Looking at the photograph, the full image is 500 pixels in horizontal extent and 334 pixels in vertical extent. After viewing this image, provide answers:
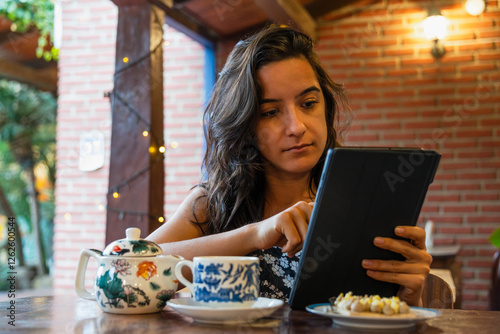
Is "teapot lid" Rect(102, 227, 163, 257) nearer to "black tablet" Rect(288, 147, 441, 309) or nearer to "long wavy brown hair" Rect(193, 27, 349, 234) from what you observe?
"black tablet" Rect(288, 147, 441, 309)

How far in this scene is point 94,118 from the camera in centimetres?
452

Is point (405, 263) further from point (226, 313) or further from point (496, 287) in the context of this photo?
point (496, 287)

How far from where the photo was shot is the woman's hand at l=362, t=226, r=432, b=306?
940mm

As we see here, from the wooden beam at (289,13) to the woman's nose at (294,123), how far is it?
6.97 feet

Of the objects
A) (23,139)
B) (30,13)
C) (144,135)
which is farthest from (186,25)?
(23,139)

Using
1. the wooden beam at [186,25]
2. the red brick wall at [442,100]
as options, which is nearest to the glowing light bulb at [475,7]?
the red brick wall at [442,100]

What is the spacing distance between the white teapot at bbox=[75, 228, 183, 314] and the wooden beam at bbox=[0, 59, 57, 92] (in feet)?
18.6

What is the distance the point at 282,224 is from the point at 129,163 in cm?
181

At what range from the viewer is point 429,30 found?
4.21m

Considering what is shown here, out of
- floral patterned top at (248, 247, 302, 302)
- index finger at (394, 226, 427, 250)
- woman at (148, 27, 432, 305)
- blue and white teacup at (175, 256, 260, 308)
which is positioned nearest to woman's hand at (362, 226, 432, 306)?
index finger at (394, 226, 427, 250)

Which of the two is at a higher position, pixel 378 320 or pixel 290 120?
pixel 290 120

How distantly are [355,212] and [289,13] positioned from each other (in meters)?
3.21

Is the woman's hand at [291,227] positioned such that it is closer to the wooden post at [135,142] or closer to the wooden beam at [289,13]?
the wooden post at [135,142]

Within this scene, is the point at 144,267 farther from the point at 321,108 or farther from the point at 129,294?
the point at 321,108
